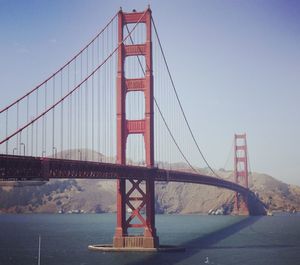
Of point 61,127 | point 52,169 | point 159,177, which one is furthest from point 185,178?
point 52,169

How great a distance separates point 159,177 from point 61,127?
18.1 m

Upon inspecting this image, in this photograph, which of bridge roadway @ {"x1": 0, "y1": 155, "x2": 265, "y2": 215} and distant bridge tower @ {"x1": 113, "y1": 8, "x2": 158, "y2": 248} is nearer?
bridge roadway @ {"x1": 0, "y1": 155, "x2": 265, "y2": 215}

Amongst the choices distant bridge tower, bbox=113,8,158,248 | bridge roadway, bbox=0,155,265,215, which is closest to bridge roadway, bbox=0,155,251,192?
bridge roadway, bbox=0,155,265,215

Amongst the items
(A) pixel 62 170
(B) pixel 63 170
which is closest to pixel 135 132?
(B) pixel 63 170

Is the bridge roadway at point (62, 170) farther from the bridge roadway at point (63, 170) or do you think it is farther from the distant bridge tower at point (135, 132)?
the distant bridge tower at point (135, 132)

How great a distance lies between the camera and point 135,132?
182 ft

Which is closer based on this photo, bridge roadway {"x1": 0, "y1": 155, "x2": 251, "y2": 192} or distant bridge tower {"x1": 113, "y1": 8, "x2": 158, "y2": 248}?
bridge roadway {"x1": 0, "y1": 155, "x2": 251, "y2": 192}

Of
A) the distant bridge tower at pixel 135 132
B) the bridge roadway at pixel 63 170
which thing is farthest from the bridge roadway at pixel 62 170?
the distant bridge tower at pixel 135 132

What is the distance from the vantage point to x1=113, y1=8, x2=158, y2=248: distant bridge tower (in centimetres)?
5403

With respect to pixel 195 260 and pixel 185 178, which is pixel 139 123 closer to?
pixel 195 260

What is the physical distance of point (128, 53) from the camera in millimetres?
57750

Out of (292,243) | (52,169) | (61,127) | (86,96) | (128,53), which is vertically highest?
(128,53)

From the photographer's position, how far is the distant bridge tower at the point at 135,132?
54.0 metres

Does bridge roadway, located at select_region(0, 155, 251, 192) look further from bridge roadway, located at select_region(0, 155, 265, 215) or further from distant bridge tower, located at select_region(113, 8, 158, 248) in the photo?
distant bridge tower, located at select_region(113, 8, 158, 248)
